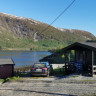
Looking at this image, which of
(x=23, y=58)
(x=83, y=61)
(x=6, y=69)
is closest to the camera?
(x=6, y=69)

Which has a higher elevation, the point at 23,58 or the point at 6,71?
the point at 23,58

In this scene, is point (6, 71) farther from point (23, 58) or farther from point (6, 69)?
point (23, 58)

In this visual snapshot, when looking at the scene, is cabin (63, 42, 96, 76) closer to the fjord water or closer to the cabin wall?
the cabin wall

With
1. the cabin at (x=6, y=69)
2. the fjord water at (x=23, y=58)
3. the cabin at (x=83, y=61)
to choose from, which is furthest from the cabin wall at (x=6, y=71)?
the fjord water at (x=23, y=58)

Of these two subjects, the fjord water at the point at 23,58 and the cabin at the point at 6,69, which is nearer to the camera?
the cabin at the point at 6,69

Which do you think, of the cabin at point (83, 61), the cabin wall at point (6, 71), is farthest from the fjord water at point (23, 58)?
the cabin wall at point (6, 71)

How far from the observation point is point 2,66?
1675 centimetres

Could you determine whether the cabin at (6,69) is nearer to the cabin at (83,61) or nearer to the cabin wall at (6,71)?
the cabin wall at (6,71)

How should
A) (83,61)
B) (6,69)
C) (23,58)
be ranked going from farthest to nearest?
(23,58), (83,61), (6,69)

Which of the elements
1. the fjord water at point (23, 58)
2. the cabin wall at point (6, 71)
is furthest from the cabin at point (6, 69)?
the fjord water at point (23, 58)

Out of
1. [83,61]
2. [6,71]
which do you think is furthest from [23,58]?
[6,71]

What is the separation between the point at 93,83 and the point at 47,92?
3.93 metres

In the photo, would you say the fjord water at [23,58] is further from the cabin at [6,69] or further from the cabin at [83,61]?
the cabin at [6,69]

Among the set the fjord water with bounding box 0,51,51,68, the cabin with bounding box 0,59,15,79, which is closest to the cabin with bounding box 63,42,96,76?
the cabin with bounding box 0,59,15,79
